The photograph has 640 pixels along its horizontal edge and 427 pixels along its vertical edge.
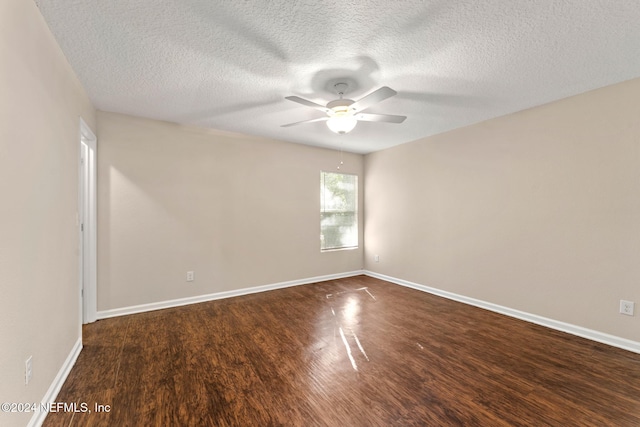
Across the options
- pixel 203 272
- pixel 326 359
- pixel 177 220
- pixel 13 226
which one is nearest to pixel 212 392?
A: pixel 326 359

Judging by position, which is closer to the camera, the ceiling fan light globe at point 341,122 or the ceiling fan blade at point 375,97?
the ceiling fan blade at point 375,97

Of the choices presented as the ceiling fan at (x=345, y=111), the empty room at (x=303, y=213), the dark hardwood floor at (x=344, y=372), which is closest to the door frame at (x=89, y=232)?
the empty room at (x=303, y=213)

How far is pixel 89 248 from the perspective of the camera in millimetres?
3047

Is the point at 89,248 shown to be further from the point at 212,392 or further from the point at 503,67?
the point at 503,67

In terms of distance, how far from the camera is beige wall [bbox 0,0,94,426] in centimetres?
129

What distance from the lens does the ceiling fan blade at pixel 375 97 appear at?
1995 mm

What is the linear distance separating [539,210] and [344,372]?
280 cm

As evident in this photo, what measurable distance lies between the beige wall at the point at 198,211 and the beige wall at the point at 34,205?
104cm

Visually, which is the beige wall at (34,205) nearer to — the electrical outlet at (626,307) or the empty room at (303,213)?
the empty room at (303,213)

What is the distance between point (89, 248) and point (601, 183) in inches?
213

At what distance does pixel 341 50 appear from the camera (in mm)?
1981

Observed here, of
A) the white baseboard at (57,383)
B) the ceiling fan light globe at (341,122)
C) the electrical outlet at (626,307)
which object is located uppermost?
the ceiling fan light globe at (341,122)

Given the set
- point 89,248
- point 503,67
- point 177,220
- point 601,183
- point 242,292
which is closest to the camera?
point 503,67

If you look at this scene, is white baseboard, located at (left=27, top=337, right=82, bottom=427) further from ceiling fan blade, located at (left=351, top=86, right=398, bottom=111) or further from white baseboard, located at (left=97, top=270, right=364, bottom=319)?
ceiling fan blade, located at (left=351, top=86, right=398, bottom=111)
